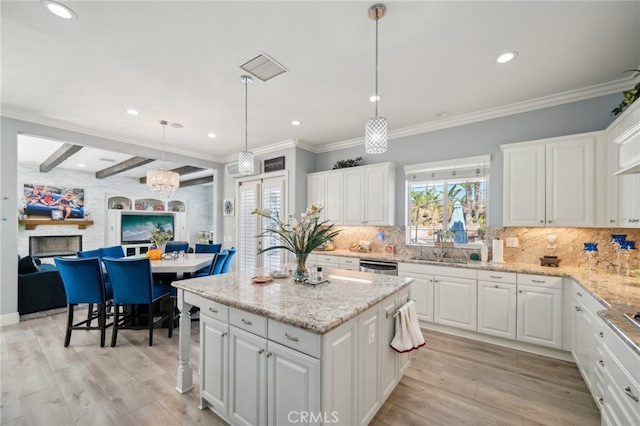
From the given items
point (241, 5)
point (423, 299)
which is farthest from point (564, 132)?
point (241, 5)

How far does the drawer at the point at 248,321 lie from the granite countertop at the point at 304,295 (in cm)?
6

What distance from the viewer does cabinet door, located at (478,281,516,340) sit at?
117 inches

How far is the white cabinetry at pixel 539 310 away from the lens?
2740mm

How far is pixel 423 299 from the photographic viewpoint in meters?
3.51

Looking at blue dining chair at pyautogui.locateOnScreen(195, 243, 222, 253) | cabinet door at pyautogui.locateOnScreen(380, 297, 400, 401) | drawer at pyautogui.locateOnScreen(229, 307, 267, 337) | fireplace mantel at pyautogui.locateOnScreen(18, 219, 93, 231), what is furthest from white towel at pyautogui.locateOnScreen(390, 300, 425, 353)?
fireplace mantel at pyautogui.locateOnScreen(18, 219, 93, 231)

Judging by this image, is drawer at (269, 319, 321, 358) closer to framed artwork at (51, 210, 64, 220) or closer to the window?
the window

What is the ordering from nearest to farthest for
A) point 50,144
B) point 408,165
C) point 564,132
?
1. point 564,132
2. point 408,165
3. point 50,144

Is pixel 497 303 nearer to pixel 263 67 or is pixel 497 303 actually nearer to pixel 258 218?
pixel 263 67

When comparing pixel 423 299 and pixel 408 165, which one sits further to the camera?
pixel 408 165

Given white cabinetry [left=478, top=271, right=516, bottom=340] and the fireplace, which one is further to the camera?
the fireplace

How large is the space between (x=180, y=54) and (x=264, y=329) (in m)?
2.40

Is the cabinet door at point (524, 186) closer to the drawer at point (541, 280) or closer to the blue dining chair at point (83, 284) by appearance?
the drawer at point (541, 280)

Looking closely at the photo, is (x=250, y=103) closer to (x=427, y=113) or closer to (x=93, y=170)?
(x=427, y=113)

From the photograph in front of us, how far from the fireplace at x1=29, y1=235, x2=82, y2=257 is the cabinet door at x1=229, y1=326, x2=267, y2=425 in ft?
27.8
